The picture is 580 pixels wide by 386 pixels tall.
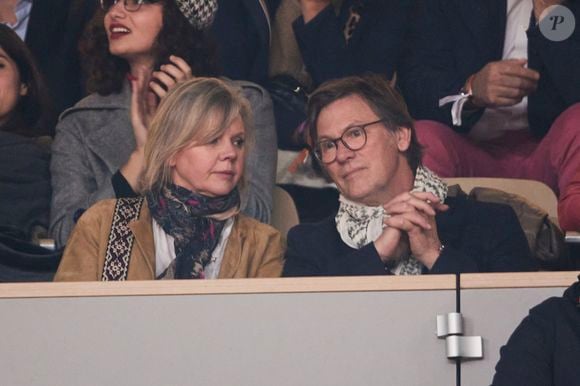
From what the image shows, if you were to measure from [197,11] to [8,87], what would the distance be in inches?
21.7

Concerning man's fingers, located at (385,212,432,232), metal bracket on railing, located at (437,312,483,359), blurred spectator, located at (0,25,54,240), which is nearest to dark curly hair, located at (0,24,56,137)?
blurred spectator, located at (0,25,54,240)

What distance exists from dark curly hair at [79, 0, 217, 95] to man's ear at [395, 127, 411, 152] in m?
0.57

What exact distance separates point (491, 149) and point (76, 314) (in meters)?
1.26

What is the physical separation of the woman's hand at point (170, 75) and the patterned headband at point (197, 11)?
0.40 ft

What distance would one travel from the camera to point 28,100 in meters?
5.49

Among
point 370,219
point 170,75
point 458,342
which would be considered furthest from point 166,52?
point 458,342

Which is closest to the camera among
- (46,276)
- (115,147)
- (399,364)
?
(399,364)

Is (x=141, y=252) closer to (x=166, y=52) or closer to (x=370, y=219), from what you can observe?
(x=370, y=219)

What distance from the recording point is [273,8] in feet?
18.5

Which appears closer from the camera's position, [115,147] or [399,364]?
[399,364]

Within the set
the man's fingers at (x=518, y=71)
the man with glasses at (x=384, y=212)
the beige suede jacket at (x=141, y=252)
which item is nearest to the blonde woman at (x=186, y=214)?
the beige suede jacket at (x=141, y=252)

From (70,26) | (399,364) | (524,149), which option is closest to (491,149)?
(524,149)

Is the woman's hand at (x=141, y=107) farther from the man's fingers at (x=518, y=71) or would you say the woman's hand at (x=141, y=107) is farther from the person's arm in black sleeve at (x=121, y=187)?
the man's fingers at (x=518, y=71)

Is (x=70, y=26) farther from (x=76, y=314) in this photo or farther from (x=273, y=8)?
(x=76, y=314)
